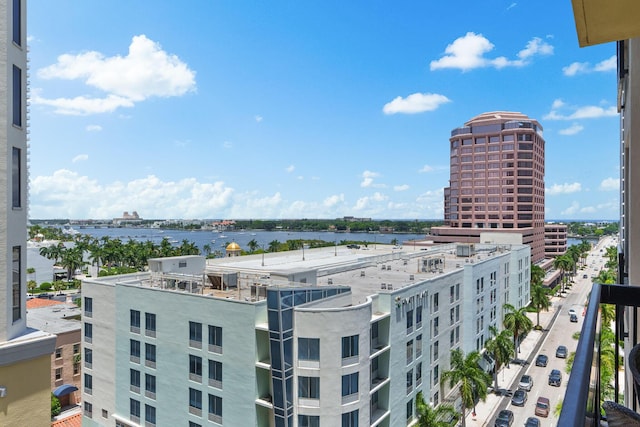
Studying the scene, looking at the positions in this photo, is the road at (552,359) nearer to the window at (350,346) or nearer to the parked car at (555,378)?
the parked car at (555,378)

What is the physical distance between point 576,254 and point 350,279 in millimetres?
97813

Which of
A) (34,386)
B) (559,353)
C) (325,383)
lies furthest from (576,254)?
(34,386)

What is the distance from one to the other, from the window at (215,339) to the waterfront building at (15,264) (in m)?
Result: 15.9

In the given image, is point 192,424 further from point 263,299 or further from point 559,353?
point 559,353

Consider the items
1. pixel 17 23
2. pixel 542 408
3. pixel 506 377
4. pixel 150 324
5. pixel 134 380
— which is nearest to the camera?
pixel 17 23

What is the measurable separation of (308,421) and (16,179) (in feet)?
59.9

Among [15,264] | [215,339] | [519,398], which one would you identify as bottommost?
[519,398]

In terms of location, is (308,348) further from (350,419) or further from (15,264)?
(15,264)

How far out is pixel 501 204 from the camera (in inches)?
4040

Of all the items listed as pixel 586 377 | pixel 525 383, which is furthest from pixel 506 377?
pixel 586 377

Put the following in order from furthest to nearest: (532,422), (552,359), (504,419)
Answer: (552,359), (504,419), (532,422)

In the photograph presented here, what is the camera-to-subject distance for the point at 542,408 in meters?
33.1

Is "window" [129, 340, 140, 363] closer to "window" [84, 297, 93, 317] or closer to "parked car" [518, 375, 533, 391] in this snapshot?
"window" [84, 297, 93, 317]

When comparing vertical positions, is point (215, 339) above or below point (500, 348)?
above
